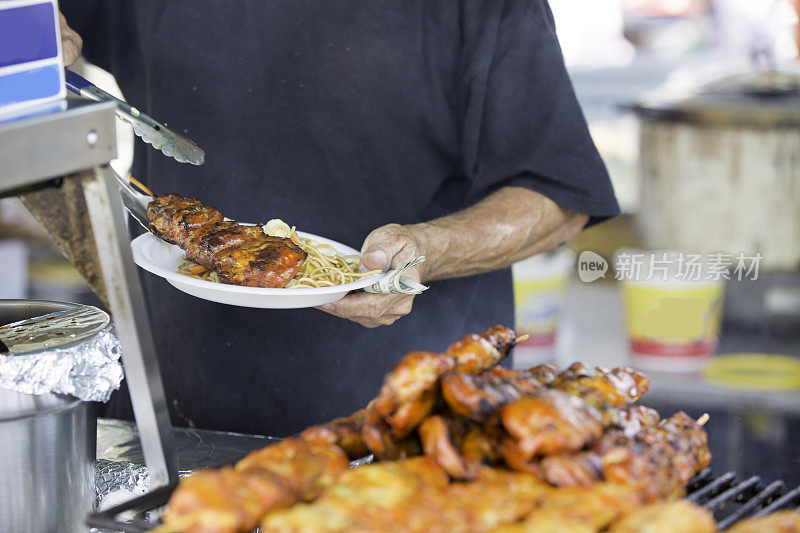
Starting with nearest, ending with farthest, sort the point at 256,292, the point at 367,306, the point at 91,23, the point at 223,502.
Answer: the point at 223,502
the point at 256,292
the point at 367,306
the point at 91,23

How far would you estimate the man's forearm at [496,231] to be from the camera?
2.48 m

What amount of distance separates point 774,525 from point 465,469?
0.47 meters

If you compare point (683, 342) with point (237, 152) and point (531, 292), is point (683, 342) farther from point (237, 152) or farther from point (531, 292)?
point (237, 152)

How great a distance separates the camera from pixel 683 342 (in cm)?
412

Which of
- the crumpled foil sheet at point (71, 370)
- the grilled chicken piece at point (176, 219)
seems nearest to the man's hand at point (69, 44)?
the grilled chicken piece at point (176, 219)

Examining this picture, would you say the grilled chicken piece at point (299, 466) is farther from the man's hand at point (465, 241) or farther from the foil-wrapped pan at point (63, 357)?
the man's hand at point (465, 241)

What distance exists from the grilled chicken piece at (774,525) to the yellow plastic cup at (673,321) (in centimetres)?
272

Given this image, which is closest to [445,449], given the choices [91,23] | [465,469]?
[465,469]

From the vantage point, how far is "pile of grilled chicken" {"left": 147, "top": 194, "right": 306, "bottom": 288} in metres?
2.08

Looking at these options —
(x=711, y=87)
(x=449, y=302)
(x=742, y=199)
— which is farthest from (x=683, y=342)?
(x=449, y=302)

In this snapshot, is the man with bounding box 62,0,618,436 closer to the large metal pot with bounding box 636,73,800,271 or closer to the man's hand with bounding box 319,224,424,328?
the man's hand with bounding box 319,224,424,328

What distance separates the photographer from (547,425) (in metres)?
1.36

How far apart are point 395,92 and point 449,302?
2.30 feet

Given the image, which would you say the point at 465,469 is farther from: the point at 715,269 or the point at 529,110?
the point at 715,269
